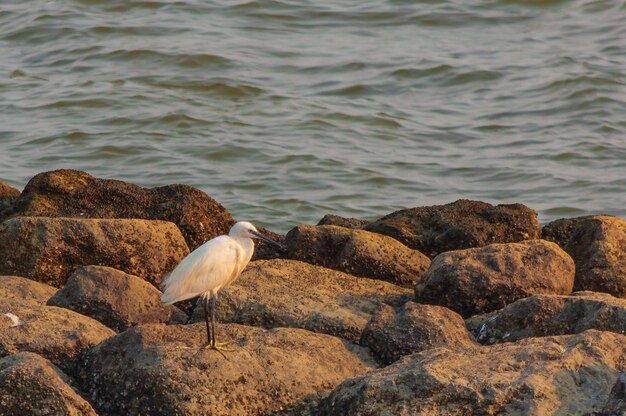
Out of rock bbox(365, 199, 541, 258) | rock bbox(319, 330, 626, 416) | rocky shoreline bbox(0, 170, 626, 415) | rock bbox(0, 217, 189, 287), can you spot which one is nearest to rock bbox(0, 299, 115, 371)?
rocky shoreline bbox(0, 170, 626, 415)

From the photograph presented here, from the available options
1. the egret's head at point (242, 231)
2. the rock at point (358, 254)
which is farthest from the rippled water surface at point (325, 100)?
the egret's head at point (242, 231)

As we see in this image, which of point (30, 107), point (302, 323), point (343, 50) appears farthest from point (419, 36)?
point (302, 323)

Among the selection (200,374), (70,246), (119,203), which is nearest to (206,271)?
(200,374)

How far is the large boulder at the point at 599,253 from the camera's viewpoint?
23.4ft

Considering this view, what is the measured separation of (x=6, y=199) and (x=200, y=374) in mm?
3592

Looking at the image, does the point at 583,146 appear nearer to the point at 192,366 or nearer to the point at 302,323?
the point at 302,323

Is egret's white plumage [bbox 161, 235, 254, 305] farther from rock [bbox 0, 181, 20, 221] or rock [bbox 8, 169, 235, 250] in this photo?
rock [bbox 0, 181, 20, 221]

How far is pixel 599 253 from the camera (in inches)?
285

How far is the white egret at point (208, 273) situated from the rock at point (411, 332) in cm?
78

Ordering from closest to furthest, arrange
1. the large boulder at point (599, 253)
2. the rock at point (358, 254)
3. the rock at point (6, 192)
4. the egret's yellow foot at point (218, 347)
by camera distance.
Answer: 1. the egret's yellow foot at point (218, 347)
2. the large boulder at point (599, 253)
3. the rock at point (358, 254)
4. the rock at point (6, 192)

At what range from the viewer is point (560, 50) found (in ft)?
55.3

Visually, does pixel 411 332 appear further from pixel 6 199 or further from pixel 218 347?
pixel 6 199

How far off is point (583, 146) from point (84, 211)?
8.13m

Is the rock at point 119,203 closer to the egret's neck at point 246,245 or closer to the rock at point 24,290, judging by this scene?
the rock at point 24,290
